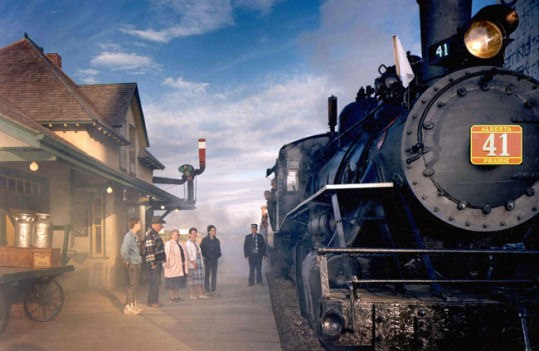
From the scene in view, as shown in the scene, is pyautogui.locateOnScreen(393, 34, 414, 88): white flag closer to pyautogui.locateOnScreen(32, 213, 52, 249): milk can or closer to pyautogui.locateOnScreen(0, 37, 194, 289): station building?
pyautogui.locateOnScreen(0, 37, 194, 289): station building

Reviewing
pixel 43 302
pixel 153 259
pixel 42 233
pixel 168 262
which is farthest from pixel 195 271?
pixel 42 233

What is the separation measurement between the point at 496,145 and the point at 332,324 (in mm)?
2015

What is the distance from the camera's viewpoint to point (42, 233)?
291 inches

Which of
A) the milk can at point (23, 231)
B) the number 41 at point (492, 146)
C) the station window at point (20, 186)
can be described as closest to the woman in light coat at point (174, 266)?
the milk can at point (23, 231)

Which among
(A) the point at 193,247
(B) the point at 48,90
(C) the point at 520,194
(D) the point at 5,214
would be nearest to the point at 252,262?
(A) the point at 193,247

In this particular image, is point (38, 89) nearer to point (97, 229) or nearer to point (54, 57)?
point (54, 57)

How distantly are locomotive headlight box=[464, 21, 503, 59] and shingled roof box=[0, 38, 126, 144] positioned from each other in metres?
9.56

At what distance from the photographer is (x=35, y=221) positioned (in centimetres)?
748

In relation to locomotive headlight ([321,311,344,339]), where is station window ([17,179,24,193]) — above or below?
above

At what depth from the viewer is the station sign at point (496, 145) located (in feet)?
12.1

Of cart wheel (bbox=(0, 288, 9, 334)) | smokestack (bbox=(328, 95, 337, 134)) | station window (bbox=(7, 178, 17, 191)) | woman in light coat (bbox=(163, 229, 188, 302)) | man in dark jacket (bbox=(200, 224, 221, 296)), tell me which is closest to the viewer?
cart wheel (bbox=(0, 288, 9, 334))

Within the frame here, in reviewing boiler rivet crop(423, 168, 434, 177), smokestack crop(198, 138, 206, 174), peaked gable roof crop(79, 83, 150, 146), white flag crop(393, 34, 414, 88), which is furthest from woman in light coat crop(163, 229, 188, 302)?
smokestack crop(198, 138, 206, 174)

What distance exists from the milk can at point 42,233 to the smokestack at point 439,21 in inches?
243

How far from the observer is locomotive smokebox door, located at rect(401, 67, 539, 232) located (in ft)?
12.0
